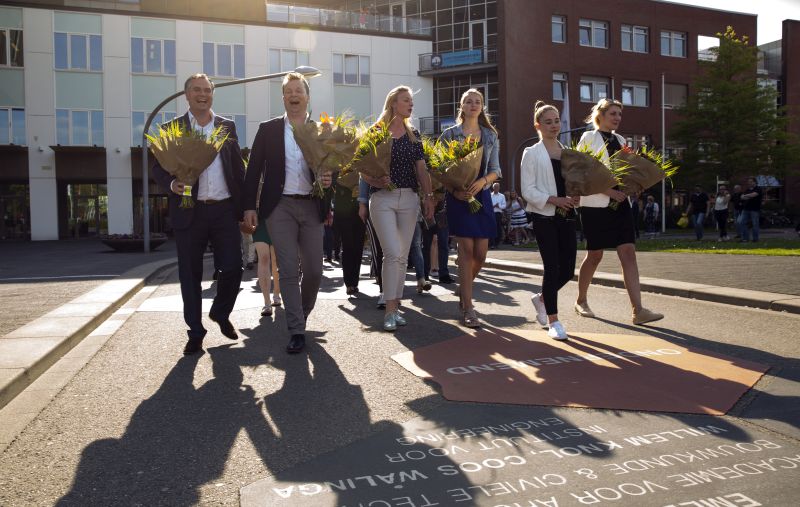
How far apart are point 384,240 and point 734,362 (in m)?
3.06

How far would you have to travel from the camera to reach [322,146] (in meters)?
6.01

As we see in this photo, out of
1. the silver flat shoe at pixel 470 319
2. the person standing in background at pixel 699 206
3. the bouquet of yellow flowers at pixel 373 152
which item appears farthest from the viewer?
the person standing in background at pixel 699 206

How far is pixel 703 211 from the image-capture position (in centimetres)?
2498

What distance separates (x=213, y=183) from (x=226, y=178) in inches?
4.3

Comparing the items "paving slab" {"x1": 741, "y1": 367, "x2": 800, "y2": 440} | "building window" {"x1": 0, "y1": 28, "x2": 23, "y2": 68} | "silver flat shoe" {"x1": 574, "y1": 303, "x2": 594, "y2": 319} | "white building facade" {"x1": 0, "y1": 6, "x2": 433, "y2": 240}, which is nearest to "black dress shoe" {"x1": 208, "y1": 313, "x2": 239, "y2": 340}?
"silver flat shoe" {"x1": 574, "y1": 303, "x2": 594, "y2": 319}

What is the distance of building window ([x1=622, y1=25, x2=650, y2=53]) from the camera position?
46.4 metres

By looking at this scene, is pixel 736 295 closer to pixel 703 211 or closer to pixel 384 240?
pixel 384 240

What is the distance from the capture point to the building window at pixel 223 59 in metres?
39.2

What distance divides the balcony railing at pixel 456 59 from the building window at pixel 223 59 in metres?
10.2

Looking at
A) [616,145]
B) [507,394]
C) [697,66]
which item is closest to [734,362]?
[507,394]

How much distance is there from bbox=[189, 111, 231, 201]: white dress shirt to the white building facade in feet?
109

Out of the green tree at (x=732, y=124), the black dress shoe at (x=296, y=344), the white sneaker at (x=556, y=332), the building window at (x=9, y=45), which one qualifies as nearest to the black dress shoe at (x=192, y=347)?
the black dress shoe at (x=296, y=344)

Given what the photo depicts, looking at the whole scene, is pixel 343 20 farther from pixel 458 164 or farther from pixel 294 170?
pixel 294 170

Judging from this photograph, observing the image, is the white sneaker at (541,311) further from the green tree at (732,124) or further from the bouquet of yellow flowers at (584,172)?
the green tree at (732,124)
